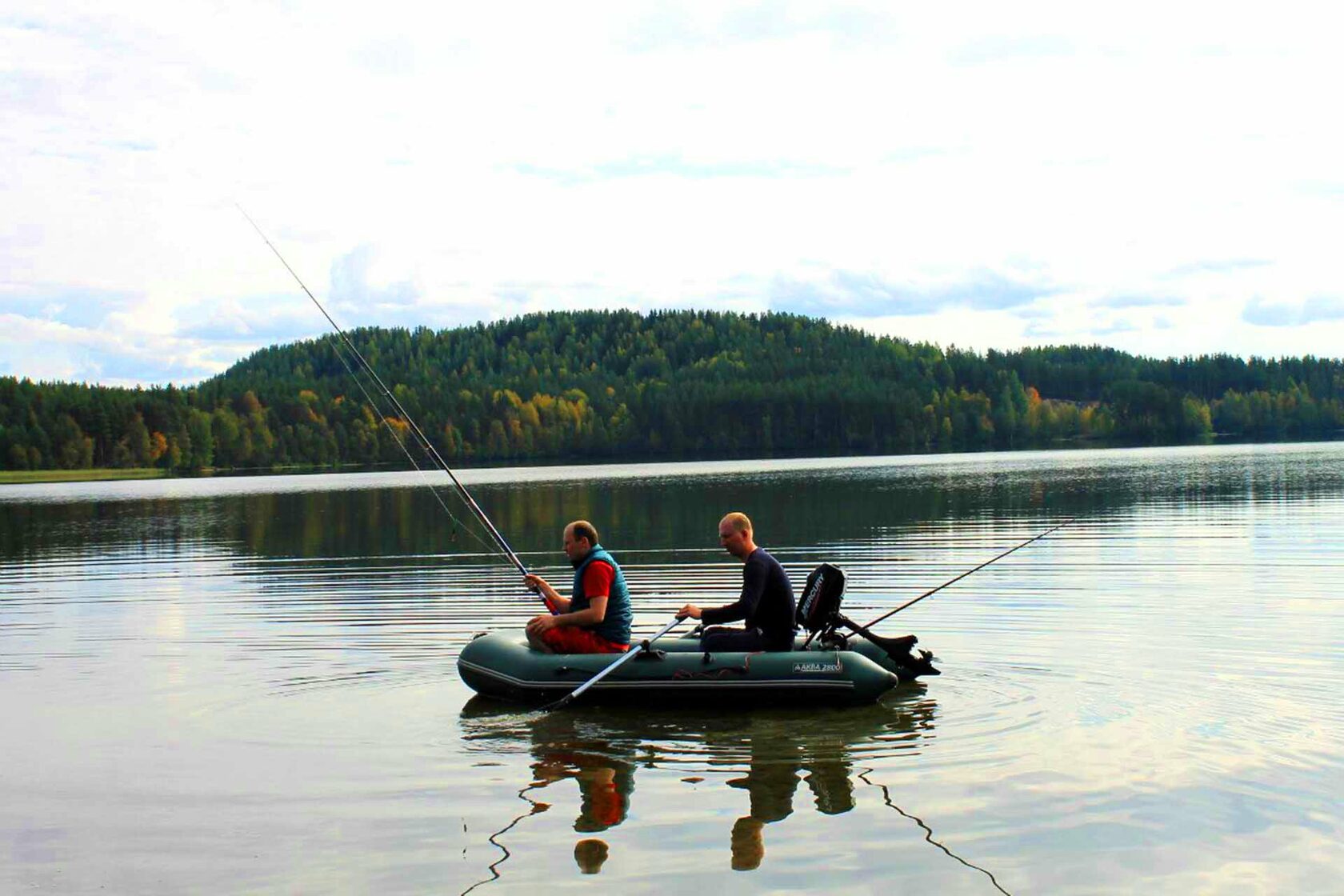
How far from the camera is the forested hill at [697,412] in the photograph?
130 meters

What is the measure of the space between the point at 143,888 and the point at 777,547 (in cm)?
2163

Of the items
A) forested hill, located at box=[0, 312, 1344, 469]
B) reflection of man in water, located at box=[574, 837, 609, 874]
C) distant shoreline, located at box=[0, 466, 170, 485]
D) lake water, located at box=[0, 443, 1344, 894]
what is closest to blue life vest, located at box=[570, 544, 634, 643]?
lake water, located at box=[0, 443, 1344, 894]

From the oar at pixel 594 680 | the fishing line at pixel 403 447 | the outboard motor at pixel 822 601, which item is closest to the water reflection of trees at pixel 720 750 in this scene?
the oar at pixel 594 680

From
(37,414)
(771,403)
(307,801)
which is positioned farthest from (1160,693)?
(771,403)

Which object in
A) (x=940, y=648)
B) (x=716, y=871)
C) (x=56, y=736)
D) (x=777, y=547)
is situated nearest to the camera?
(x=716, y=871)

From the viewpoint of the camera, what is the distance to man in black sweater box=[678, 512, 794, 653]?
11.7m

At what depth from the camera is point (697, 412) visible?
160 meters

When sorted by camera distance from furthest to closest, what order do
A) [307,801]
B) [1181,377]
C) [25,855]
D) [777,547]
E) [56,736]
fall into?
[1181,377], [777,547], [56,736], [307,801], [25,855]

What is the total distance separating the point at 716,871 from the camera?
24.4 feet

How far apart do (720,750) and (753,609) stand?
1716 millimetres

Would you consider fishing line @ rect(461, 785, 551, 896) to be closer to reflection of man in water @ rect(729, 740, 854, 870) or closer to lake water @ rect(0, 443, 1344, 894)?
lake water @ rect(0, 443, 1344, 894)

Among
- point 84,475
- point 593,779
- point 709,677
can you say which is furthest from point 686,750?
A: point 84,475

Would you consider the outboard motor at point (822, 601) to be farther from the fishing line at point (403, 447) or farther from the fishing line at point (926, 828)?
the fishing line at point (403, 447)

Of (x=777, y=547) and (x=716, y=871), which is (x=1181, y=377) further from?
(x=716, y=871)
